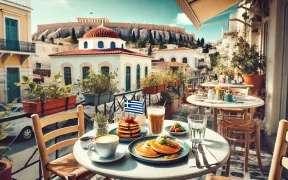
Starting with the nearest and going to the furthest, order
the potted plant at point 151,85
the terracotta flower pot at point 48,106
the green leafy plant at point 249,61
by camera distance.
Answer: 1. the terracotta flower pot at point 48,106
2. the potted plant at point 151,85
3. the green leafy plant at point 249,61

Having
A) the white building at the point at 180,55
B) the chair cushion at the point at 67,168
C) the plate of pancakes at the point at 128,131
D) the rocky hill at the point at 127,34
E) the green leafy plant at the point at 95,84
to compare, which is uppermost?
the rocky hill at the point at 127,34

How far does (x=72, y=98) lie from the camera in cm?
286

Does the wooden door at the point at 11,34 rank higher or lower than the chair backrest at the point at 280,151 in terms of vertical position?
higher

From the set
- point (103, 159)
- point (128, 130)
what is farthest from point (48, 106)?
point (103, 159)

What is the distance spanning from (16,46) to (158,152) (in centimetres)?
1869

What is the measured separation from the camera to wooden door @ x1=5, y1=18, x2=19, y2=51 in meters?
16.0

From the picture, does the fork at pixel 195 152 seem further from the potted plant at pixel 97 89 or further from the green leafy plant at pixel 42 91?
the potted plant at pixel 97 89

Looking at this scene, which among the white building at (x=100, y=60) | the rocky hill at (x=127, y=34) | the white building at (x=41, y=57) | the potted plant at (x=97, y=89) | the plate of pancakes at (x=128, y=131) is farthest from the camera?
the rocky hill at (x=127, y=34)

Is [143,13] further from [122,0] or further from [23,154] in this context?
[23,154]

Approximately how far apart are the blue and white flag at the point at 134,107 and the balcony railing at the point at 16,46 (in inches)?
678

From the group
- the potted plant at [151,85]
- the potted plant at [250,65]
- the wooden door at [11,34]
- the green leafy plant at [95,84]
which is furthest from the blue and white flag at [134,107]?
the wooden door at [11,34]


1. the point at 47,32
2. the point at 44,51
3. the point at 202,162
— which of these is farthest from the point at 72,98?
the point at 47,32

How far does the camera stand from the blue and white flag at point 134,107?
1.70m

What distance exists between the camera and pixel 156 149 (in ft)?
3.68
